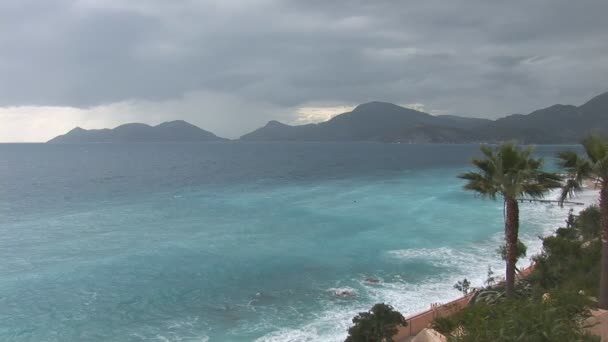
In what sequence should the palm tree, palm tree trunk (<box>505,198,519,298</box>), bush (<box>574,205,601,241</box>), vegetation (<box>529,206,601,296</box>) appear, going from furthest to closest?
bush (<box>574,205,601,241</box>)
vegetation (<box>529,206,601,296</box>)
palm tree trunk (<box>505,198,519,298</box>)
the palm tree

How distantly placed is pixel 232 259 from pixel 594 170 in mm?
27909

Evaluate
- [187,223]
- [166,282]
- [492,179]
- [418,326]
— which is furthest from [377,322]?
[187,223]

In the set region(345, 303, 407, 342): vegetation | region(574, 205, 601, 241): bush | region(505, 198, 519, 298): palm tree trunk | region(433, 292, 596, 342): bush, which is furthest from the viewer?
region(574, 205, 601, 241): bush

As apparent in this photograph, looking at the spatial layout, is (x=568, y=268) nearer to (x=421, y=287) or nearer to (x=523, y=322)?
(x=421, y=287)

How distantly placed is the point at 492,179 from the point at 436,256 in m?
24.0

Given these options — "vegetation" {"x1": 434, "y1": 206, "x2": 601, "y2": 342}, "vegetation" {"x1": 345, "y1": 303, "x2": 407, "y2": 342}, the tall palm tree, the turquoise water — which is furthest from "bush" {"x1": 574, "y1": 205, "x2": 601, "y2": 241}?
"vegetation" {"x1": 345, "y1": 303, "x2": 407, "y2": 342}

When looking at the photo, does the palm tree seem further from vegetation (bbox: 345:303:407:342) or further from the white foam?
the white foam

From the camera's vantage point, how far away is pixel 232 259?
3650 cm

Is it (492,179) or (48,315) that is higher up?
(492,179)

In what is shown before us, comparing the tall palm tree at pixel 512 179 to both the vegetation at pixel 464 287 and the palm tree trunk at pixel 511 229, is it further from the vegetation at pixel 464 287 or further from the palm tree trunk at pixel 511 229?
the vegetation at pixel 464 287

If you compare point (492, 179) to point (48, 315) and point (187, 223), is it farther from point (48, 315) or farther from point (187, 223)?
point (187, 223)

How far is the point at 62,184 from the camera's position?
312 feet

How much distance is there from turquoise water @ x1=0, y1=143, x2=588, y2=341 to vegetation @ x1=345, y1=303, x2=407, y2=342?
19.4 ft

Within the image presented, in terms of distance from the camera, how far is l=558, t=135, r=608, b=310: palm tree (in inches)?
521
